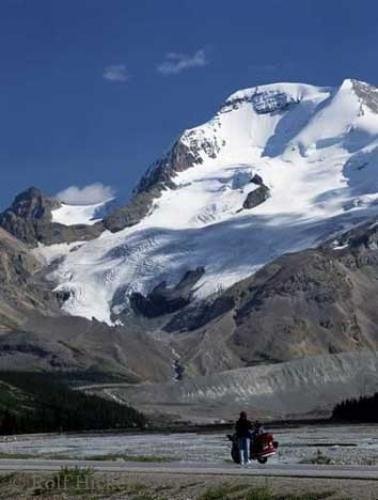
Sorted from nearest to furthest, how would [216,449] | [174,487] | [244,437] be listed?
[174,487], [244,437], [216,449]

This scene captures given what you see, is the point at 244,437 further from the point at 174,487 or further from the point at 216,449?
the point at 216,449

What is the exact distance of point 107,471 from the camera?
51875mm

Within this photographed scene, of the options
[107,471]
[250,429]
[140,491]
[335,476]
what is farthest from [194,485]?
[250,429]

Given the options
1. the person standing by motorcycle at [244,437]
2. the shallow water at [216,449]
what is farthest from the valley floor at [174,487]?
the shallow water at [216,449]

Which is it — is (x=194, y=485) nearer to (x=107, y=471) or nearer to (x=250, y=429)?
(x=107, y=471)

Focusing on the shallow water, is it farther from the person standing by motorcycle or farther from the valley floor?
the valley floor

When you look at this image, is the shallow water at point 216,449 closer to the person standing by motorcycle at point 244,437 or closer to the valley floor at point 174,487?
the person standing by motorcycle at point 244,437

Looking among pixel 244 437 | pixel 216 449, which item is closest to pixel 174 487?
pixel 244 437

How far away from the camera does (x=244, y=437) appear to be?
187 feet

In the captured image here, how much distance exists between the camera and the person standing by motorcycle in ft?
186

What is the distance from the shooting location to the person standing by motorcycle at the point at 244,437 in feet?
186

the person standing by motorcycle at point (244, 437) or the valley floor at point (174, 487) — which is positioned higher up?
the person standing by motorcycle at point (244, 437)

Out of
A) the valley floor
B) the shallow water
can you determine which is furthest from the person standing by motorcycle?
the valley floor

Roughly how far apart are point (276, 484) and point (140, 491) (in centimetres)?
559
